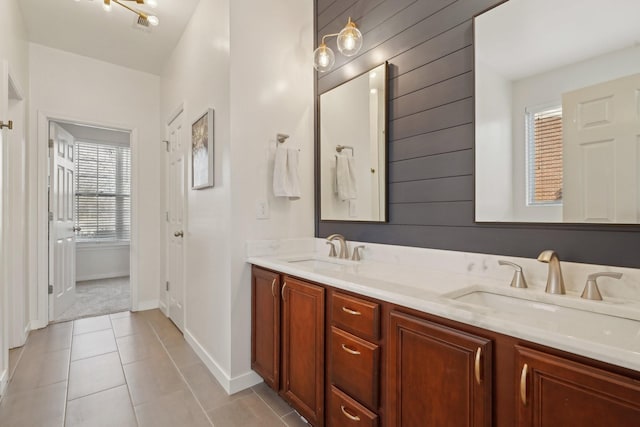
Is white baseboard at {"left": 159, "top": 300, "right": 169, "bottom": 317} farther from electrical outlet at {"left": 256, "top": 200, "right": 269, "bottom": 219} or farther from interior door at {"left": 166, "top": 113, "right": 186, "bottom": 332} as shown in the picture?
electrical outlet at {"left": 256, "top": 200, "right": 269, "bottom": 219}

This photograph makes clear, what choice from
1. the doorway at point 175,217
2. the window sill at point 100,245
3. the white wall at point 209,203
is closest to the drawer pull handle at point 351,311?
the white wall at point 209,203

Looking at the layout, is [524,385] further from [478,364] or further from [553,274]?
[553,274]

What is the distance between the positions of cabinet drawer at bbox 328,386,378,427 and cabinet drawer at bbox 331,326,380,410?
3 centimetres

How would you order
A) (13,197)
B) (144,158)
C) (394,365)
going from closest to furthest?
(394,365) < (13,197) < (144,158)

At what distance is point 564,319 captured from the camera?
0.98m

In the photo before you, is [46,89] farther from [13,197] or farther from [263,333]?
[263,333]

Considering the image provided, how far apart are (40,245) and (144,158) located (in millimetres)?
1337

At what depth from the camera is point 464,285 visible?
1.31m

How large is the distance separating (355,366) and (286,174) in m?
1.31

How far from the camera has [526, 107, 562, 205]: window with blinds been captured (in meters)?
1.21

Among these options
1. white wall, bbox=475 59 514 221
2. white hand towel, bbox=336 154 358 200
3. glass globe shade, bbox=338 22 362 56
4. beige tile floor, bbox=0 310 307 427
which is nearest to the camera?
white wall, bbox=475 59 514 221

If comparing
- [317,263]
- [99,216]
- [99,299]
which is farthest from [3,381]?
[99,216]

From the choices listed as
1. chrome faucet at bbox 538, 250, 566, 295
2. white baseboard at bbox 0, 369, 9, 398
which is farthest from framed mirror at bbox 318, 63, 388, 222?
white baseboard at bbox 0, 369, 9, 398

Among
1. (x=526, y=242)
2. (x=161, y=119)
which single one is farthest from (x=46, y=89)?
(x=526, y=242)
